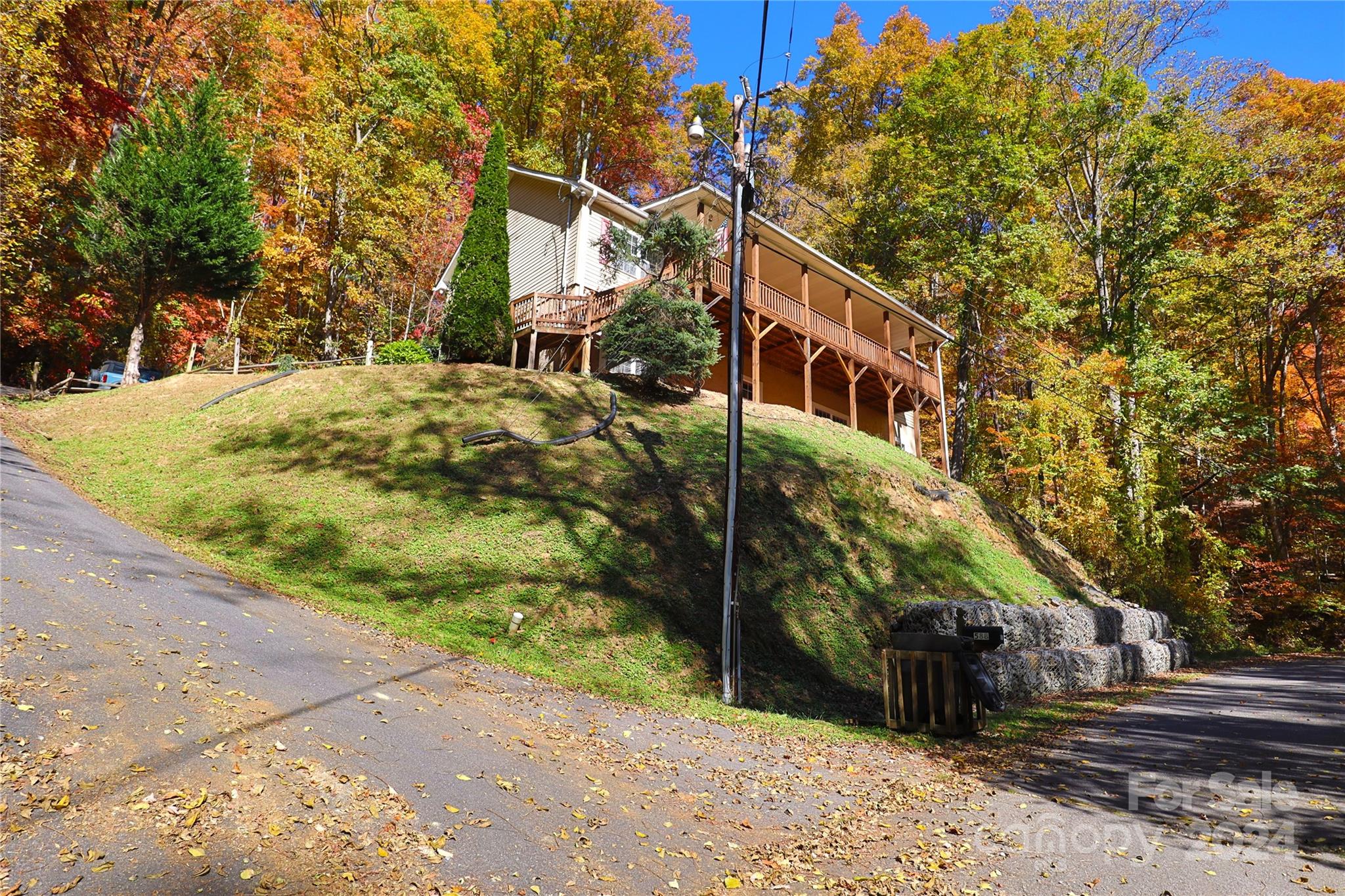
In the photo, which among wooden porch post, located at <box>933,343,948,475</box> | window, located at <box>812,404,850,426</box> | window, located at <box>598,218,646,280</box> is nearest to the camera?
window, located at <box>598,218,646,280</box>

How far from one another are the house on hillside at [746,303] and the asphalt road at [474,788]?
12.7 meters

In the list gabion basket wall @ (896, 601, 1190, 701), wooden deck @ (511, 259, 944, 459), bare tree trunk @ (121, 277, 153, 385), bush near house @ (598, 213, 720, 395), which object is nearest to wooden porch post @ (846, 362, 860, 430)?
wooden deck @ (511, 259, 944, 459)

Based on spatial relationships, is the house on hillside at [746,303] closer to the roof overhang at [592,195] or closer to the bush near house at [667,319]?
the roof overhang at [592,195]

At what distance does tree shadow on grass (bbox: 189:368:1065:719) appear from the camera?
9578 millimetres

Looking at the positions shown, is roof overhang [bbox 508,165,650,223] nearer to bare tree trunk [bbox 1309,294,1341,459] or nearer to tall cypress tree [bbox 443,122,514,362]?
tall cypress tree [bbox 443,122,514,362]

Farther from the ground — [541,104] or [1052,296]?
[541,104]

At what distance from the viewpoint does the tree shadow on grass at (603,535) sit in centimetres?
958

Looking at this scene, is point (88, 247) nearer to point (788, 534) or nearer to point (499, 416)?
point (499, 416)

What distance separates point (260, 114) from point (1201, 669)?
127 feet

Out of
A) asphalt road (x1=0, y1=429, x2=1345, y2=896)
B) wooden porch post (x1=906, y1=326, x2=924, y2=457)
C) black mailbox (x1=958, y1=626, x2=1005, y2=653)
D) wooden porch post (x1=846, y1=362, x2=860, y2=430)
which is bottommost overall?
asphalt road (x1=0, y1=429, x2=1345, y2=896)

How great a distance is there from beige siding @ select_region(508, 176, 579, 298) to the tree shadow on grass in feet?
22.8

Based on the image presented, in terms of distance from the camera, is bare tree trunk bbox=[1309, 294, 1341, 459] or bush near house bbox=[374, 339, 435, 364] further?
bare tree trunk bbox=[1309, 294, 1341, 459]

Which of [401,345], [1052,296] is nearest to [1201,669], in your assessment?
[1052,296]

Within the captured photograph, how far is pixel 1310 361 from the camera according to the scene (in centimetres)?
2655
